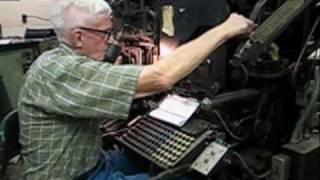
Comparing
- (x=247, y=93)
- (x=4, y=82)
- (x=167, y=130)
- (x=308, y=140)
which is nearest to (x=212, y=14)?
(x=247, y=93)

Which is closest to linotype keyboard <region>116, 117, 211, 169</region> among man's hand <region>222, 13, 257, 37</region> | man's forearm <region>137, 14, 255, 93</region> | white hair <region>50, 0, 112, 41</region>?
man's forearm <region>137, 14, 255, 93</region>

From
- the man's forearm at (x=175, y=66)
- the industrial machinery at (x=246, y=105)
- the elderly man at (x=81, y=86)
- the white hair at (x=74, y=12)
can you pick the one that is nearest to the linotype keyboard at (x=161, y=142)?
the industrial machinery at (x=246, y=105)

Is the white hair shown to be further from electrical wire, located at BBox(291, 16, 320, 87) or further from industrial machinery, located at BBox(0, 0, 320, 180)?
electrical wire, located at BBox(291, 16, 320, 87)

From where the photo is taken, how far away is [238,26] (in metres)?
1.46

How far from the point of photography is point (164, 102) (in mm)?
1822

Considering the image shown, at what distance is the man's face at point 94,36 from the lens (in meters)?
1.47

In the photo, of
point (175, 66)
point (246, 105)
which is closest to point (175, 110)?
point (246, 105)

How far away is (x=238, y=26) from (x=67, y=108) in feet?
2.13

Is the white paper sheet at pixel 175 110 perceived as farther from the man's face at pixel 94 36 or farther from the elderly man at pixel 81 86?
the man's face at pixel 94 36

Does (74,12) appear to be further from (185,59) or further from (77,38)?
(185,59)

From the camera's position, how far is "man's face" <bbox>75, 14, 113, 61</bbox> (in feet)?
4.84

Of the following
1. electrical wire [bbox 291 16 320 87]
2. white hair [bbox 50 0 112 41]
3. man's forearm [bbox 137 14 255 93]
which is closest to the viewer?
man's forearm [bbox 137 14 255 93]

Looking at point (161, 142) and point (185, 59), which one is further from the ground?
point (185, 59)

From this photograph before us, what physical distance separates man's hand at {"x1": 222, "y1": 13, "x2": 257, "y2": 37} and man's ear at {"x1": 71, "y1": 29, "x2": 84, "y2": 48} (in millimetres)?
504
